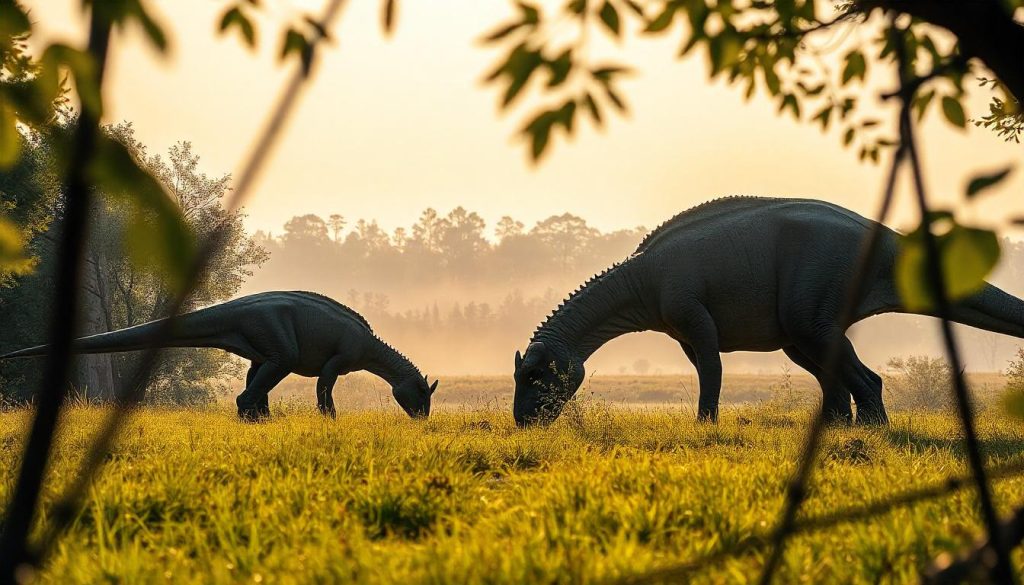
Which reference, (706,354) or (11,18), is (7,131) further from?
(706,354)

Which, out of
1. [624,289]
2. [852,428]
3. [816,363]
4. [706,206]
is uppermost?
[706,206]

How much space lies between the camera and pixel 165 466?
5.04 meters

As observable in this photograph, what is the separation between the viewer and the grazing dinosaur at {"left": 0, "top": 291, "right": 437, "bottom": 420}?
40.5ft

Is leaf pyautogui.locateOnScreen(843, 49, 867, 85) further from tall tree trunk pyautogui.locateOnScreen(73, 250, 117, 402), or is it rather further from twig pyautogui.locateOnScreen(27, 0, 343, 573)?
tall tree trunk pyautogui.locateOnScreen(73, 250, 117, 402)

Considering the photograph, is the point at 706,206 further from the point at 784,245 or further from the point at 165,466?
the point at 165,466

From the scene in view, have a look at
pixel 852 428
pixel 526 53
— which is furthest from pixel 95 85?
pixel 852 428

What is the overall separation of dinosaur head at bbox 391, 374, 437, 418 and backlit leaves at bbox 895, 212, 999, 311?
12.9 meters

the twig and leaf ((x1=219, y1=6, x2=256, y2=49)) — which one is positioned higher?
leaf ((x1=219, y1=6, x2=256, y2=49))

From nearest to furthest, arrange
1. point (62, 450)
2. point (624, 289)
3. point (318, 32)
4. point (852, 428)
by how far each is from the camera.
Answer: point (318, 32), point (62, 450), point (852, 428), point (624, 289)

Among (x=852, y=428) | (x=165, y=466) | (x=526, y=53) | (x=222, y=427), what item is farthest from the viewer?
(x=222, y=427)

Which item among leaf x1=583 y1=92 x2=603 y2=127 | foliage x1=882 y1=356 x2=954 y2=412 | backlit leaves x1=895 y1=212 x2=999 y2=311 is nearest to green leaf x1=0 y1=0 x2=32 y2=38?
leaf x1=583 y1=92 x2=603 y2=127

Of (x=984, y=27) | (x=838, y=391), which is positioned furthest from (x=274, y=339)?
(x=984, y=27)

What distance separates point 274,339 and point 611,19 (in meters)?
11.6

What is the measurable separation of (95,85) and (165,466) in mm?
4660
